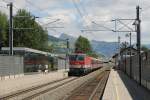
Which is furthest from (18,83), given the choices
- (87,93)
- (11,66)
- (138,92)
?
(138,92)

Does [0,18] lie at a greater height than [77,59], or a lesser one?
greater

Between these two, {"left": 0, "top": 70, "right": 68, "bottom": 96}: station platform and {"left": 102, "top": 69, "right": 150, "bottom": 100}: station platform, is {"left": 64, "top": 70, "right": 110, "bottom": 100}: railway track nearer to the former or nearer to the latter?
{"left": 102, "top": 69, "right": 150, "bottom": 100}: station platform

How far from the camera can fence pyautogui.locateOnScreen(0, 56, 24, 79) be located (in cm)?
4712

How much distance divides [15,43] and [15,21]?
19.6ft

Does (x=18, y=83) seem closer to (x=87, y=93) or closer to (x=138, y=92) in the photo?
(x=87, y=93)

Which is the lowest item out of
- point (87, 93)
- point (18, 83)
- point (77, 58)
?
point (87, 93)

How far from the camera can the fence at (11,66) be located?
4712cm

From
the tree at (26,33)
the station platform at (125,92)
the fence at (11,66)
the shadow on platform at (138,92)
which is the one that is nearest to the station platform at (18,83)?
the fence at (11,66)

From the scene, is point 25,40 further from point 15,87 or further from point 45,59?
point 15,87

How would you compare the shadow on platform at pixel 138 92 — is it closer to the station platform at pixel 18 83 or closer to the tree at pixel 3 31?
the station platform at pixel 18 83

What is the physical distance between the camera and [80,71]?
70625mm

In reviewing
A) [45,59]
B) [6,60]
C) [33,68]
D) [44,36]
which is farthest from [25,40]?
[6,60]

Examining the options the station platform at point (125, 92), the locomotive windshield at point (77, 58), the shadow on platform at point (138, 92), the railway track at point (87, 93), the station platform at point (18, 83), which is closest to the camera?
the station platform at point (125, 92)

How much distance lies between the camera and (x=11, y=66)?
50.4m
